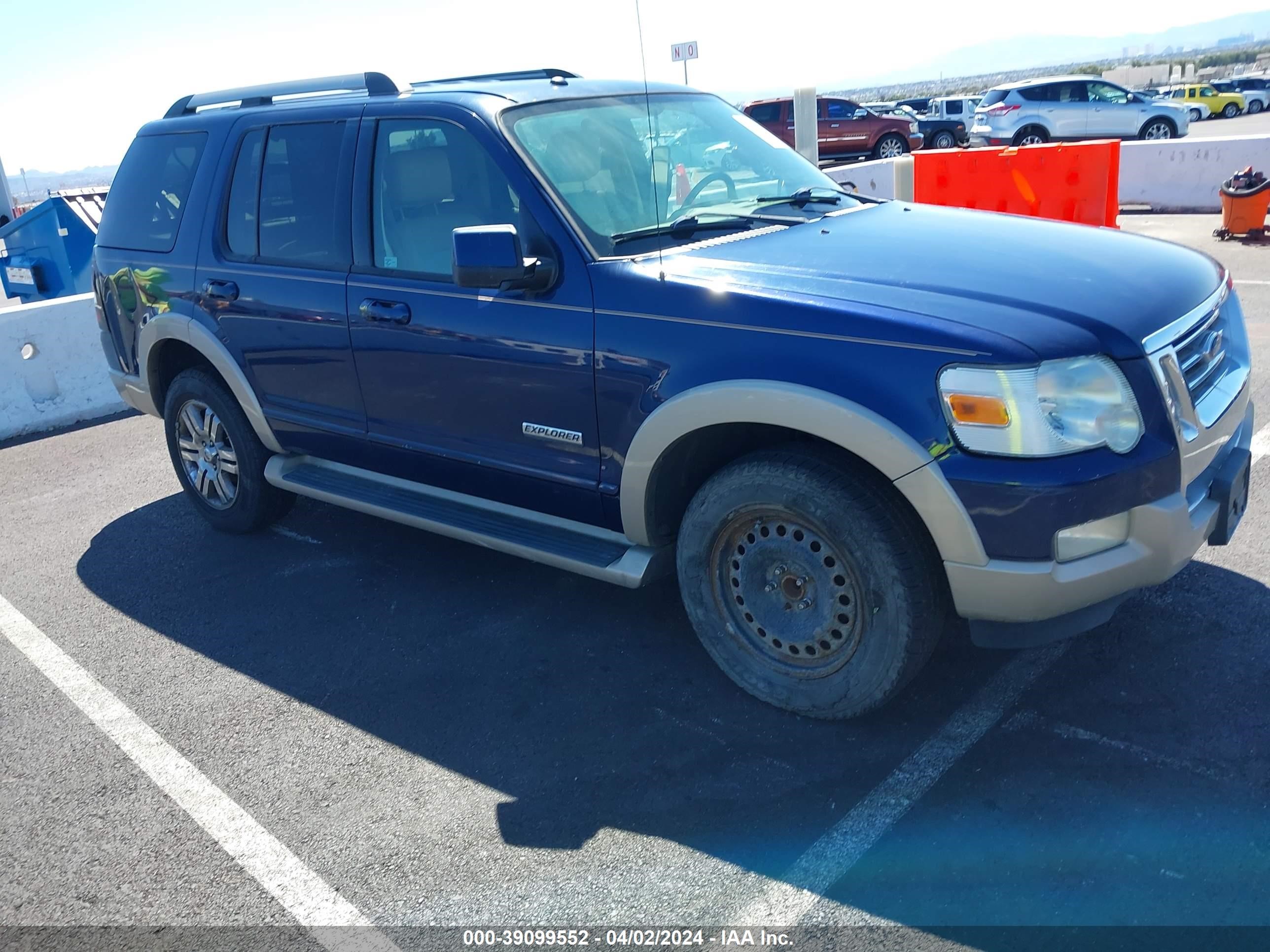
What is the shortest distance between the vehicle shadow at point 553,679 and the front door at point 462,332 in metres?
0.58

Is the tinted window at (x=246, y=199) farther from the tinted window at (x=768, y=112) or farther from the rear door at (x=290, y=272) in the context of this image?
the tinted window at (x=768, y=112)

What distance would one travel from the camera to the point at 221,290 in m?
4.92

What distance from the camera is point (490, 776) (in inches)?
134

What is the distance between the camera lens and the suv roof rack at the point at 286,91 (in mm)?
4492

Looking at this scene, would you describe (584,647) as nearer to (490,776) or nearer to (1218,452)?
(490,776)

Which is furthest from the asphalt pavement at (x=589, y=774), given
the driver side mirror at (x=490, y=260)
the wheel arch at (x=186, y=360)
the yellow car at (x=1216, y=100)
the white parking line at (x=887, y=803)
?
the yellow car at (x=1216, y=100)

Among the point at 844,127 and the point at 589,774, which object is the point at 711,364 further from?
the point at 844,127

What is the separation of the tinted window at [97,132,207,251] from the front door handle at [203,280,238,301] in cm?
42

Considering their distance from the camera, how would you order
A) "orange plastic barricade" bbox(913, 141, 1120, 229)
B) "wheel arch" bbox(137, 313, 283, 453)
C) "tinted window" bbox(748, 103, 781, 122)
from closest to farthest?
"wheel arch" bbox(137, 313, 283, 453) < "orange plastic barricade" bbox(913, 141, 1120, 229) < "tinted window" bbox(748, 103, 781, 122)

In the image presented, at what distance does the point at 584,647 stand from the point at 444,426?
3.20 ft

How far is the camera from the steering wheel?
159 inches

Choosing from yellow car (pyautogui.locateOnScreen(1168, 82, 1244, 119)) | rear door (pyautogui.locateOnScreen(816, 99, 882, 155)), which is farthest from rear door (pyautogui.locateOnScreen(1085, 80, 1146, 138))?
yellow car (pyautogui.locateOnScreen(1168, 82, 1244, 119))

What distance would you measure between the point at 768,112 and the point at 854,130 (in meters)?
2.66

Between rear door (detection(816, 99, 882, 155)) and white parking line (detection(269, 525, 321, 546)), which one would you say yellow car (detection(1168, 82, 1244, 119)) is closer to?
rear door (detection(816, 99, 882, 155))
